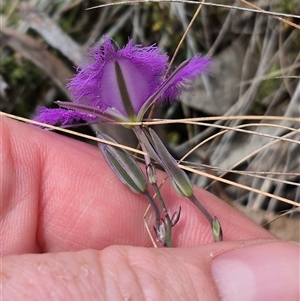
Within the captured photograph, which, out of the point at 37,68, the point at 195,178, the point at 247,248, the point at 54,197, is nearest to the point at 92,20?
the point at 37,68

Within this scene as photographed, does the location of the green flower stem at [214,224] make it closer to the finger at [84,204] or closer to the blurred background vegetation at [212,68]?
the finger at [84,204]

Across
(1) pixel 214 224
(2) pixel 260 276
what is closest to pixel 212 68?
(1) pixel 214 224

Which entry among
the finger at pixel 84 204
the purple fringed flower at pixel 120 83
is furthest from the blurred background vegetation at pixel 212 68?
the purple fringed flower at pixel 120 83

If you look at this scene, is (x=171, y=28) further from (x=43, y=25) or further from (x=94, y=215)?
(x=94, y=215)

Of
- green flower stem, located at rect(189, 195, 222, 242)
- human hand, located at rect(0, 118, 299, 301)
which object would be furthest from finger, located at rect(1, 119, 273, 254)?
green flower stem, located at rect(189, 195, 222, 242)

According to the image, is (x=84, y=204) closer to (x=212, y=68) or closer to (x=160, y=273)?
(x=160, y=273)
